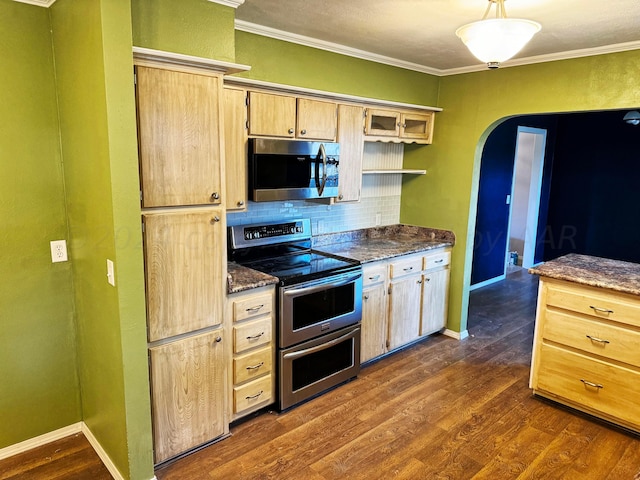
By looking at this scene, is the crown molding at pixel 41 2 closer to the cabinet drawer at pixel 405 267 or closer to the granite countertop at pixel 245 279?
the granite countertop at pixel 245 279

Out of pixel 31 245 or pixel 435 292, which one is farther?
pixel 435 292

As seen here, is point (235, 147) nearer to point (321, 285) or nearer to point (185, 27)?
point (185, 27)

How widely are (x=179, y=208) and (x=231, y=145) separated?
0.67 m

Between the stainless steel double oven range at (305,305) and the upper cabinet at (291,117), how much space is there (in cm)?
67

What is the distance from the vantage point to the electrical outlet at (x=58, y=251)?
2418 millimetres

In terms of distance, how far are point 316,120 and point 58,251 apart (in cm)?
182

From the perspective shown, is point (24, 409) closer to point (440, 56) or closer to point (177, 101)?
point (177, 101)

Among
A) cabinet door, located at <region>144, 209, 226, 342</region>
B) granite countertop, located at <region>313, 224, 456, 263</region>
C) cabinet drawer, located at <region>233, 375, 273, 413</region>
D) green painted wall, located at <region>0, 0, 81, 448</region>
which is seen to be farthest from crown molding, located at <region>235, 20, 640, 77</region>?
cabinet drawer, located at <region>233, 375, 273, 413</region>

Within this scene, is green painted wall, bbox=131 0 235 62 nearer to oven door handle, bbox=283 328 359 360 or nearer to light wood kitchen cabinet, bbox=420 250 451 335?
oven door handle, bbox=283 328 359 360

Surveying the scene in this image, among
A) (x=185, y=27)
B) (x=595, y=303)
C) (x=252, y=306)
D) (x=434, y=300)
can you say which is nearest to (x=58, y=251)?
(x=252, y=306)

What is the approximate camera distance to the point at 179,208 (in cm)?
221

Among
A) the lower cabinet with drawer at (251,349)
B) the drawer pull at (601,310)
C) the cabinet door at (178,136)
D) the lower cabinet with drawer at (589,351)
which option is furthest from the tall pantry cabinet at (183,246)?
the drawer pull at (601,310)

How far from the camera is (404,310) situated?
3.77m

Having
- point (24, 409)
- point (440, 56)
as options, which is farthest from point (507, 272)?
point (24, 409)
